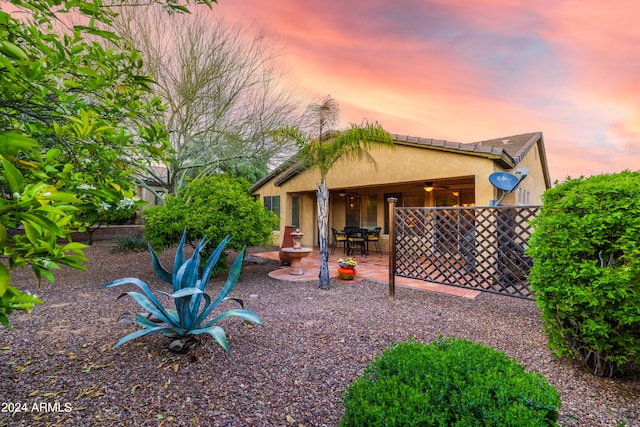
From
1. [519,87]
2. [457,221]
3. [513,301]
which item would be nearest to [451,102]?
[519,87]

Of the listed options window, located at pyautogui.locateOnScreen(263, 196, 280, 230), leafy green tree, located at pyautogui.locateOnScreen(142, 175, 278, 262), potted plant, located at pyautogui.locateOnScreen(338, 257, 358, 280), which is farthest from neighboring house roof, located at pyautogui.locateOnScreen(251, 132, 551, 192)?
leafy green tree, located at pyautogui.locateOnScreen(142, 175, 278, 262)

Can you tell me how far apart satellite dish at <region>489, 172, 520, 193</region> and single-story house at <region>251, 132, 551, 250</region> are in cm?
33

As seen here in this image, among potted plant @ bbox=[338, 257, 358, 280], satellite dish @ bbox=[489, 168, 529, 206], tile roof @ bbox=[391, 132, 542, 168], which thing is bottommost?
potted plant @ bbox=[338, 257, 358, 280]

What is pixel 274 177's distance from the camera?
13.4 m

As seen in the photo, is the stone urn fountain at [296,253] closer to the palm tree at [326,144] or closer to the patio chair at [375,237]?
the palm tree at [326,144]

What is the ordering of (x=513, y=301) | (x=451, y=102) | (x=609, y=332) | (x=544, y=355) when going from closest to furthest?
(x=609, y=332) < (x=544, y=355) < (x=513, y=301) < (x=451, y=102)

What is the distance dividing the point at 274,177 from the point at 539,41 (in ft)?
33.3

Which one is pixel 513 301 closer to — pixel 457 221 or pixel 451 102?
pixel 457 221

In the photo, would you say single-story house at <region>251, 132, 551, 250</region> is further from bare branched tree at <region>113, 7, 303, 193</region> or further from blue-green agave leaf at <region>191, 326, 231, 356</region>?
blue-green agave leaf at <region>191, 326, 231, 356</region>

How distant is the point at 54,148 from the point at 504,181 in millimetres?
7353

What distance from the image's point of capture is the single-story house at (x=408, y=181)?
23.1 ft

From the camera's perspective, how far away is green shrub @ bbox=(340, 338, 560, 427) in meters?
1.39

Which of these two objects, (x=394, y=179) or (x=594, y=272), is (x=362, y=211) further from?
(x=594, y=272)

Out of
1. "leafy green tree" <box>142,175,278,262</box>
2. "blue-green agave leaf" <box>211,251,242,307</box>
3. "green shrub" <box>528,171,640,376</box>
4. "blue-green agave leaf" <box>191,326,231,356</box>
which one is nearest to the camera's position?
"green shrub" <box>528,171,640,376</box>
